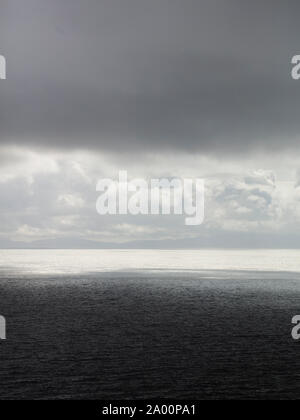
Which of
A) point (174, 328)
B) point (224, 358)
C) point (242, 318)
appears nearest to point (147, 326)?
point (174, 328)

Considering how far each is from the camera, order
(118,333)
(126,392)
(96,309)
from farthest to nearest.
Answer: (96,309) → (118,333) → (126,392)

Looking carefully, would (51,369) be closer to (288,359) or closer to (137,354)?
(137,354)

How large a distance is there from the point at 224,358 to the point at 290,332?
102ft

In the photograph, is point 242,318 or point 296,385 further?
point 242,318

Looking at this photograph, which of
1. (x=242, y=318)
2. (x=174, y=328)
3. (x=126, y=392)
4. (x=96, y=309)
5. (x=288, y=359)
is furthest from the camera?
(x=96, y=309)

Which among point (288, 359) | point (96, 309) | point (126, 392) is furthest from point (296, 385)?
point (96, 309)

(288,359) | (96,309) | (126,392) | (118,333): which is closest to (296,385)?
(288,359)

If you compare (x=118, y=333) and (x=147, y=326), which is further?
(x=147, y=326)

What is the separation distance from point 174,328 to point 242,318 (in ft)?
84.4

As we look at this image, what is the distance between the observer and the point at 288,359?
79812 mm
